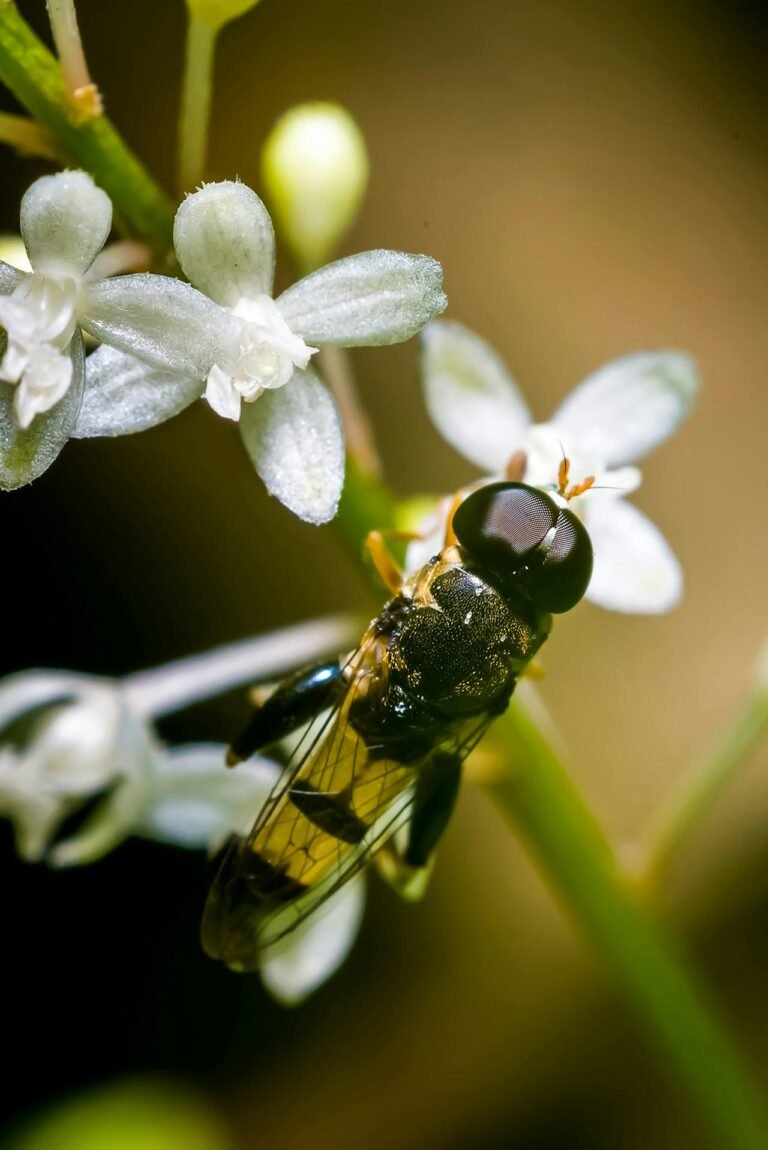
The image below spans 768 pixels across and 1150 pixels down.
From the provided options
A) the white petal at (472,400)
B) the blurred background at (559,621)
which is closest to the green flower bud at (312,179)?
the white petal at (472,400)

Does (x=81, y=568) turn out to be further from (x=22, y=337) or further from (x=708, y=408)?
(x=22, y=337)

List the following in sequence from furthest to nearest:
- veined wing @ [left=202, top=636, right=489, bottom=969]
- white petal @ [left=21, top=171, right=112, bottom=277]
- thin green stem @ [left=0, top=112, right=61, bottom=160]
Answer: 1. veined wing @ [left=202, top=636, right=489, bottom=969]
2. thin green stem @ [left=0, top=112, right=61, bottom=160]
3. white petal @ [left=21, top=171, right=112, bottom=277]

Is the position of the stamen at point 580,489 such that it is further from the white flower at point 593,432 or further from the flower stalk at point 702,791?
the flower stalk at point 702,791

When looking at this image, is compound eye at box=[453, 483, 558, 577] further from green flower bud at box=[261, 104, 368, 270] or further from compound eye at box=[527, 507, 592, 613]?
green flower bud at box=[261, 104, 368, 270]

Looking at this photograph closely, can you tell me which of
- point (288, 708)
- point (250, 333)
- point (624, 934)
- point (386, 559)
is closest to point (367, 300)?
point (250, 333)

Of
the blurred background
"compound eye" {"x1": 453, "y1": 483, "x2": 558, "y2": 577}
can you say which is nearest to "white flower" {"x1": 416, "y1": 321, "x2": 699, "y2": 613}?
"compound eye" {"x1": 453, "y1": 483, "x2": 558, "y2": 577}
